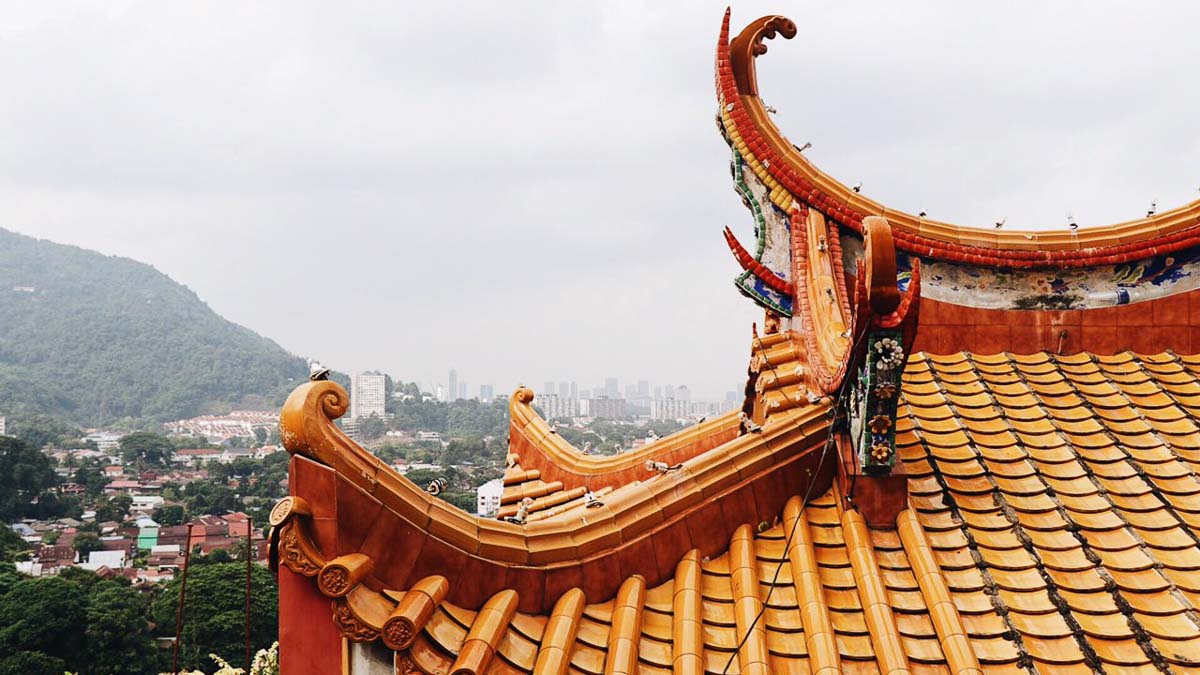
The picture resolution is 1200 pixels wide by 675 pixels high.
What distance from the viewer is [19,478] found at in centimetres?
7781

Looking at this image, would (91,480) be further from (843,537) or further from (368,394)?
(843,537)

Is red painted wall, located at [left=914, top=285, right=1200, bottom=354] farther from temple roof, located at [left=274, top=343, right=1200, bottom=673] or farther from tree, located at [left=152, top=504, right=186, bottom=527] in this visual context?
tree, located at [left=152, top=504, right=186, bottom=527]

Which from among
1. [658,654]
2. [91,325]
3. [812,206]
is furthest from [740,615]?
[91,325]

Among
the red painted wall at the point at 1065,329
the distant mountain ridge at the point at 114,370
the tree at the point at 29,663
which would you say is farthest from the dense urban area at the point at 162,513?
the distant mountain ridge at the point at 114,370

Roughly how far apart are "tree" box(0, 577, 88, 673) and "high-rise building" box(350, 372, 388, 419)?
13178 centimetres

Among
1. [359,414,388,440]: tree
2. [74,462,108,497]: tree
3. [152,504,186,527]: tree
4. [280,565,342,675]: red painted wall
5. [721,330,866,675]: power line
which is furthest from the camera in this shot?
[359,414,388,440]: tree

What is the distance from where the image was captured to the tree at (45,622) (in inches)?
1554

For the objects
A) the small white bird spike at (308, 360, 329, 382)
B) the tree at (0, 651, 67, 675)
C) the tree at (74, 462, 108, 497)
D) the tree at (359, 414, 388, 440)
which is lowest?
the tree at (0, 651, 67, 675)

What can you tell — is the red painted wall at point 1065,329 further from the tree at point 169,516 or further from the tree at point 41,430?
the tree at point 41,430

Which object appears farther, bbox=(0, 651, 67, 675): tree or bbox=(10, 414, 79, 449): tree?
bbox=(10, 414, 79, 449): tree

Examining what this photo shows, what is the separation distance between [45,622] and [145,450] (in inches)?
3241

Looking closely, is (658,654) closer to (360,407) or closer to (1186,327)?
(1186,327)

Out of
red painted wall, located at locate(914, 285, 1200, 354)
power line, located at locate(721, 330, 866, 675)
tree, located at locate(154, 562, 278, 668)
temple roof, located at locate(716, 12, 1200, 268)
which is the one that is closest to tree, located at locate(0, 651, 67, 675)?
tree, located at locate(154, 562, 278, 668)

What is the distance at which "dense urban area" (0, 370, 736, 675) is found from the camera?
41.1 meters
